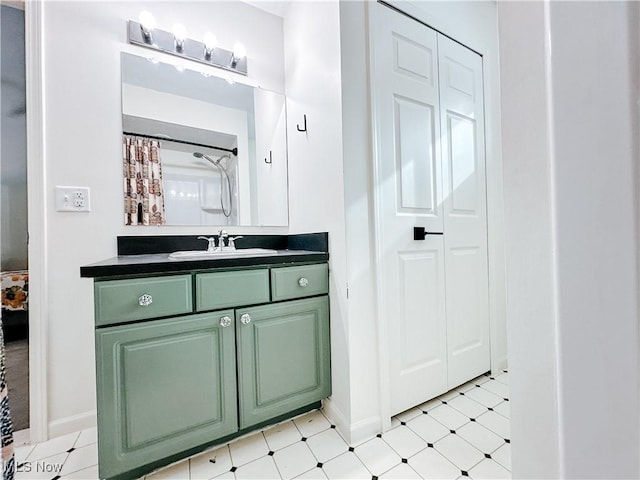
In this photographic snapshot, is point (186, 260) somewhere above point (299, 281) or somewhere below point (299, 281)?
above

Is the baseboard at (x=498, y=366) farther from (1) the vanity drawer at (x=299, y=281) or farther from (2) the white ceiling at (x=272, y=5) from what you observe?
(2) the white ceiling at (x=272, y=5)

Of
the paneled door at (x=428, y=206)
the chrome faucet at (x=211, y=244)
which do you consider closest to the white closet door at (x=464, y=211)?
the paneled door at (x=428, y=206)

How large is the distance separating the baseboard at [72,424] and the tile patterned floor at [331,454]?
0.10 ft

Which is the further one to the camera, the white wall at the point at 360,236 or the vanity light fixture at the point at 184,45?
the vanity light fixture at the point at 184,45

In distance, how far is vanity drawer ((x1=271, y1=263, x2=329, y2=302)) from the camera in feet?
4.13

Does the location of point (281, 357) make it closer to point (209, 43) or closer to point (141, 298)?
point (141, 298)

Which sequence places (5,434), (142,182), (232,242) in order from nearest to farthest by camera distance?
(5,434)
(142,182)
(232,242)

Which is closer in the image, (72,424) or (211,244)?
(72,424)

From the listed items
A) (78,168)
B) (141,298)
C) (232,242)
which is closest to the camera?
(141,298)

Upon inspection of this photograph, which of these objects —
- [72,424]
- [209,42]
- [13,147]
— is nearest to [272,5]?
[209,42]

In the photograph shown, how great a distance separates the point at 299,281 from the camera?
132cm

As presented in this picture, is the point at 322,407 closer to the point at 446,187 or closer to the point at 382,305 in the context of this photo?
the point at 382,305
